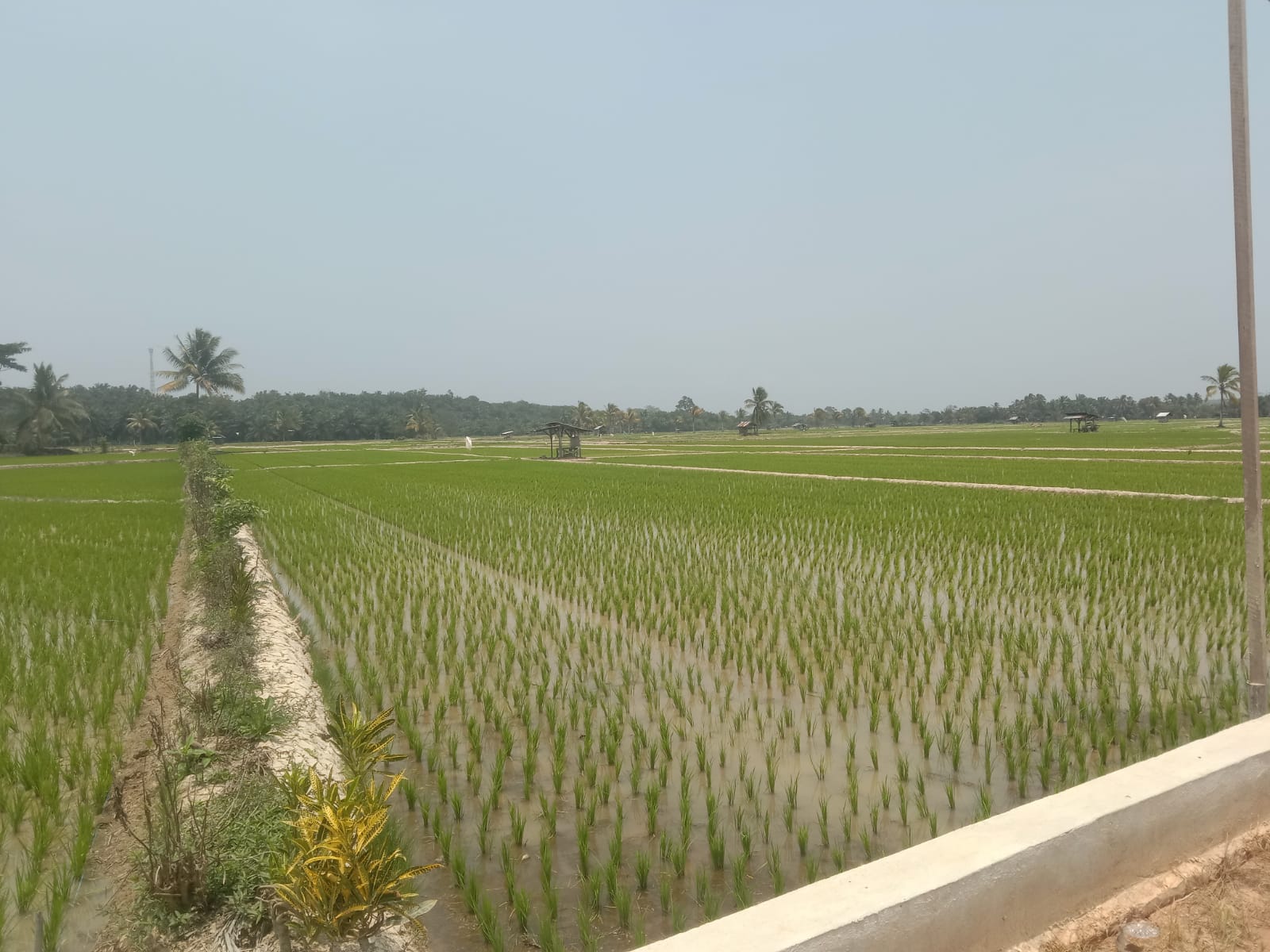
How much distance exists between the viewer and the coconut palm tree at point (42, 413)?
132 feet

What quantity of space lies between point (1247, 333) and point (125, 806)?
535 cm

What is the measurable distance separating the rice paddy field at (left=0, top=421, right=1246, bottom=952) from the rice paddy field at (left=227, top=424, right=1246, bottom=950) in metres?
0.02

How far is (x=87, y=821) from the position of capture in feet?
9.50

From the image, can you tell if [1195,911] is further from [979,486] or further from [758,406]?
[758,406]

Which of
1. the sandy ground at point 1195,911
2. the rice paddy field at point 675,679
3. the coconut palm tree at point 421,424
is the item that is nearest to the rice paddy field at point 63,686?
the rice paddy field at point 675,679

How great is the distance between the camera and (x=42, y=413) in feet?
133

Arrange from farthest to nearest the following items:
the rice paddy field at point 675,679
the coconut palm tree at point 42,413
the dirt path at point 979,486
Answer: the coconut palm tree at point 42,413, the dirt path at point 979,486, the rice paddy field at point 675,679

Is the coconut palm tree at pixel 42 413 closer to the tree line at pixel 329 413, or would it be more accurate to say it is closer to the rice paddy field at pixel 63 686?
the tree line at pixel 329 413

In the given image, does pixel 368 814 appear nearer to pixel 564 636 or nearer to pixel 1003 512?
pixel 564 636

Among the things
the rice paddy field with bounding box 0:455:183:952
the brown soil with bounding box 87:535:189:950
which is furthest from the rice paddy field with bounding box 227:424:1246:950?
the rice paddy field with bounding box 0:455:183:952

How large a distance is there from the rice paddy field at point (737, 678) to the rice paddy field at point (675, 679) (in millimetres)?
23

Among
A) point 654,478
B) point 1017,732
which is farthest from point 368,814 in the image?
point 654,478

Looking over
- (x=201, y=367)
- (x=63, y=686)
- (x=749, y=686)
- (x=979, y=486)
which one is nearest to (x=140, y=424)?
(x=201, y=367)

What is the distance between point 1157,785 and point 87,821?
3838 mm
